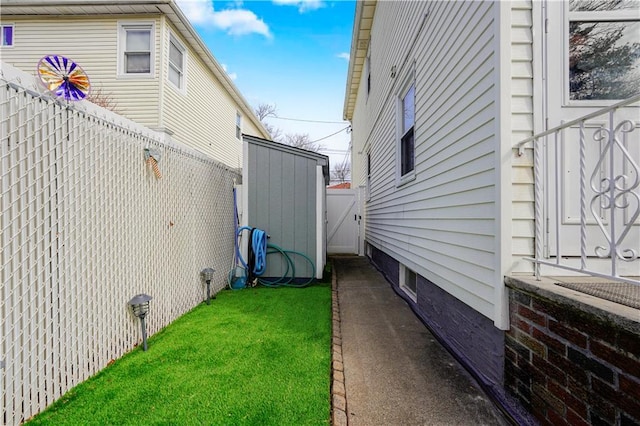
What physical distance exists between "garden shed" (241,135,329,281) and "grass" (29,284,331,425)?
1.89 m

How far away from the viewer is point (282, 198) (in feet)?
17.4

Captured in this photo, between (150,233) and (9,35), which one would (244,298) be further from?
(9,35)

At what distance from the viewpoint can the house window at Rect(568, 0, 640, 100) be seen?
1912 mm

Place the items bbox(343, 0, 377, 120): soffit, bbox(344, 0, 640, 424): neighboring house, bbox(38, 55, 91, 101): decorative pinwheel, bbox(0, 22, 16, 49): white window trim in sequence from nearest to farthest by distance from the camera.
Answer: bbox(344, 0, 640, 424): neighboring house
bbox(38, 55, 91, 101): decorative pinwheel
bbox(343, 0, 377, 120): soffit
bbox(0, 22, 16, 49): white window trim

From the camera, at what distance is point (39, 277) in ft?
6.13

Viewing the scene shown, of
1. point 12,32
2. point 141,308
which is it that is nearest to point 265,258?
point 141,308

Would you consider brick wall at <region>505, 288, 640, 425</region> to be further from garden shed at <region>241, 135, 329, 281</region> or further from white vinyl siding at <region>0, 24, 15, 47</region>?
white vinyl siding at <region>0, 24, 15, 47</region>

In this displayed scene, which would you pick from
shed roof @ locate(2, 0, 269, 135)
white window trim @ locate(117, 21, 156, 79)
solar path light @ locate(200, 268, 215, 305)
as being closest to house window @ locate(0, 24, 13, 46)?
shed roof @ locate(2, 0, 269, 135)

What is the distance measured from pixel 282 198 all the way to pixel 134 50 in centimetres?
603

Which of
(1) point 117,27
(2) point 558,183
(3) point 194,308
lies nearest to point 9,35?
(1) point 117,27

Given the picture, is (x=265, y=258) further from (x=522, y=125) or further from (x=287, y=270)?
(x=522, y=125)

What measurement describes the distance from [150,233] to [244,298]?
1897mm

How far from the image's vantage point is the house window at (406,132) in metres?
4.13

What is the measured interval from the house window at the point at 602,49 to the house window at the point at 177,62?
27.9 feet
